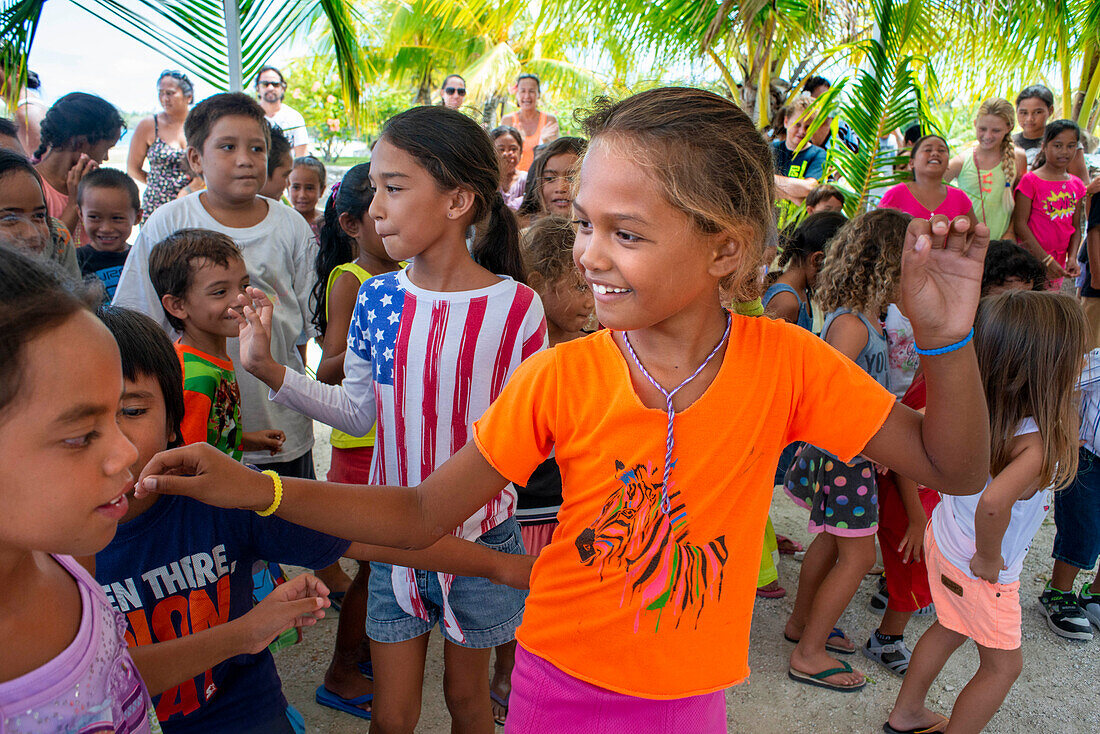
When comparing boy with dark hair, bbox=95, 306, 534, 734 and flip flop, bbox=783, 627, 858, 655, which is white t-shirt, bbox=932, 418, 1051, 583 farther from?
boy with dark hair, bbox=95, 306, 534, 734

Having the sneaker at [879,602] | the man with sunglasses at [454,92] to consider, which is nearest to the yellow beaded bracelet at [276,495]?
the sneaker at [879,602]

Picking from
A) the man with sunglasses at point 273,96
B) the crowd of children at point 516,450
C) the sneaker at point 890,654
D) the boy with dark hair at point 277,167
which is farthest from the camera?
the man with sunglasses at point 273,96

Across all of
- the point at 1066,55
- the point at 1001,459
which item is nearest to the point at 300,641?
the point at 1001,459

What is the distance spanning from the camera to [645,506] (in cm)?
127

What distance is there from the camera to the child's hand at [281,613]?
1358 millimetres

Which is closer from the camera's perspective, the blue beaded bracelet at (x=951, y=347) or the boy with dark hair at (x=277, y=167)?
the blue beaded bracelet at (x=951, y=347)

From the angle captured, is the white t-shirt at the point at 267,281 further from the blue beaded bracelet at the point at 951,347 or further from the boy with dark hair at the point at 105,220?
the blue beaded bracelet at the point at 951,347

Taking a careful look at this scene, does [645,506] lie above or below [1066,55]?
below

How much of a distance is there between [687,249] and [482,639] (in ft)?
3.86

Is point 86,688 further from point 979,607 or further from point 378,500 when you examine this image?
point 979,607

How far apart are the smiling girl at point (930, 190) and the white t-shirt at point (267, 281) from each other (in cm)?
344

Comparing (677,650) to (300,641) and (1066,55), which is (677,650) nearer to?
(300,641)

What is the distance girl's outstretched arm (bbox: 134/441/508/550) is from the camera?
1251 mm

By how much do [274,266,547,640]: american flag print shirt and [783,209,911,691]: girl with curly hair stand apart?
1366mm
